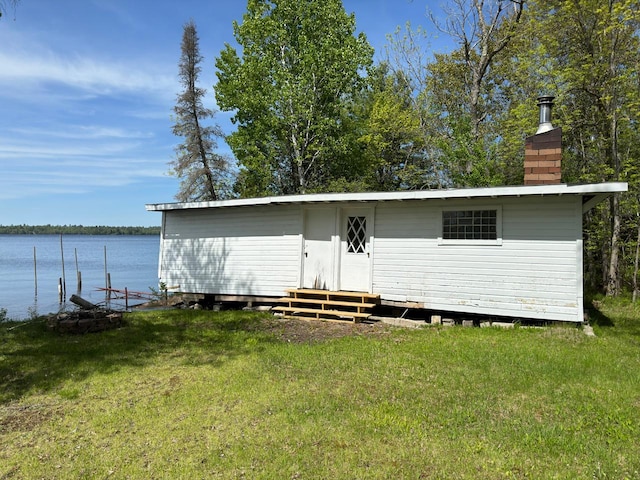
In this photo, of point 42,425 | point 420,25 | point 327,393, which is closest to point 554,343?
point 327,393

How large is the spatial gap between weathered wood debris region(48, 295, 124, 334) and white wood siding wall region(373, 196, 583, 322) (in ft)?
19.2

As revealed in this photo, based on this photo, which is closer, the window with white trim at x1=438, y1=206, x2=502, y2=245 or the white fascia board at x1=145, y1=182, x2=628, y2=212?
the white fascia board at x1=145, y1=182, x2=628, y2=212

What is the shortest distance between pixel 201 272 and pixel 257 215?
2.49 meters

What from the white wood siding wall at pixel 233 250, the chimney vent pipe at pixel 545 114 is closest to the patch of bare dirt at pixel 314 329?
the white wood siding wall at pixel 233 250

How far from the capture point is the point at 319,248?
10867mm

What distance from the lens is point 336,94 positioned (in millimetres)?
23125

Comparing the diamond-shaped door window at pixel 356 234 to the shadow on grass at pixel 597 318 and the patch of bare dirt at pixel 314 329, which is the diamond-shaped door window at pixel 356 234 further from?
the shadow on grass at pixel 597 318

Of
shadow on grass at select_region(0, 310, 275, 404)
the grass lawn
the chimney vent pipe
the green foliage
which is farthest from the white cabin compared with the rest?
the green foliage

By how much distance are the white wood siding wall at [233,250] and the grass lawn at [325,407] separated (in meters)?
3.63

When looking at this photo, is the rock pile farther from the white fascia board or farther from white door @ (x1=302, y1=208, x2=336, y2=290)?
white door @ (x1=302, y1=208, x2=336, y2=290)

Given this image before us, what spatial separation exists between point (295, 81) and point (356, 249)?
588 inches

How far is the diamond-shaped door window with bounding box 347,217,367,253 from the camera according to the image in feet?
34.6

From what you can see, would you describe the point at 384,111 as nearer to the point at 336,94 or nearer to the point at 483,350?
the point at 336,94

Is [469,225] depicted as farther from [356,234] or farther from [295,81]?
[295,81]
